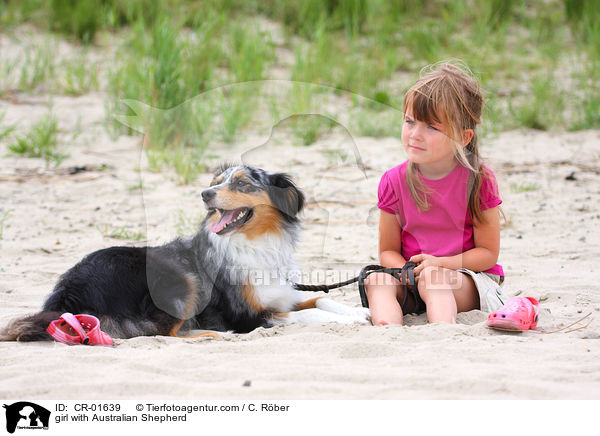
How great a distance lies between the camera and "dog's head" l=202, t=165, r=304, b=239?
3565 millimetres

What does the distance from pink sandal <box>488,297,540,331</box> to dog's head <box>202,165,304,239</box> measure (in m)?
1.23

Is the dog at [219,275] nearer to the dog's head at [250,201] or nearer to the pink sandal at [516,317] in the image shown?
the dog's head at [250,201]

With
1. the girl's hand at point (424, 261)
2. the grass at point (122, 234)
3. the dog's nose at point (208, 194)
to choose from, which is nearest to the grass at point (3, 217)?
the grass at point (122, 234)

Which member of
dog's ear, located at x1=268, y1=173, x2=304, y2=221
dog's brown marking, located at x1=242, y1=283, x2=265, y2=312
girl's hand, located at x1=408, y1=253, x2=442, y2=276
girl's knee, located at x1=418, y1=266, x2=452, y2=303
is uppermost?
dog's ear, located at x1=268, y1=173, x2=304, y2=221

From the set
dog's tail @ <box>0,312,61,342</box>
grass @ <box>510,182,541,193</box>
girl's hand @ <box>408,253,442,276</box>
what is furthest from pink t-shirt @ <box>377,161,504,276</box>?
grass @ <box>510,182,541,193</box>

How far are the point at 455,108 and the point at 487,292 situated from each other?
0.99m

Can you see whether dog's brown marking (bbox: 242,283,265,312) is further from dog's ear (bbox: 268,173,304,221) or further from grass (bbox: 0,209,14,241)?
grass (bbox: 0,209,14,241)

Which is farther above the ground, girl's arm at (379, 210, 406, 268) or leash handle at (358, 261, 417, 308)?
girl's arm at (379, 210, 406, 268)

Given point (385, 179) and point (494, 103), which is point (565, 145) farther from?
point (385, 179)

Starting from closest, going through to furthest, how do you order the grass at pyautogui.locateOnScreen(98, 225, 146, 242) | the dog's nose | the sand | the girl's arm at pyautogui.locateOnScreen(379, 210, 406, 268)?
the sand
the dog's nose
the girl's arm at pyautogui.locateOnScreen(379, 210, 406, 268)
the grass at pyautogui.locateOnScreen(98, 225, 146, 242)

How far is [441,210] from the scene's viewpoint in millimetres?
3771

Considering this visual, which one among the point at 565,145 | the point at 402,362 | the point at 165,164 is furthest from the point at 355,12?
the point at 402,362

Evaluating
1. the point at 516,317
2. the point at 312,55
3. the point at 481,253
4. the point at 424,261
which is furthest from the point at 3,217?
the point at 312,55

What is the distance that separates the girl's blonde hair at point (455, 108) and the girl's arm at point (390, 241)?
0.23 meters
